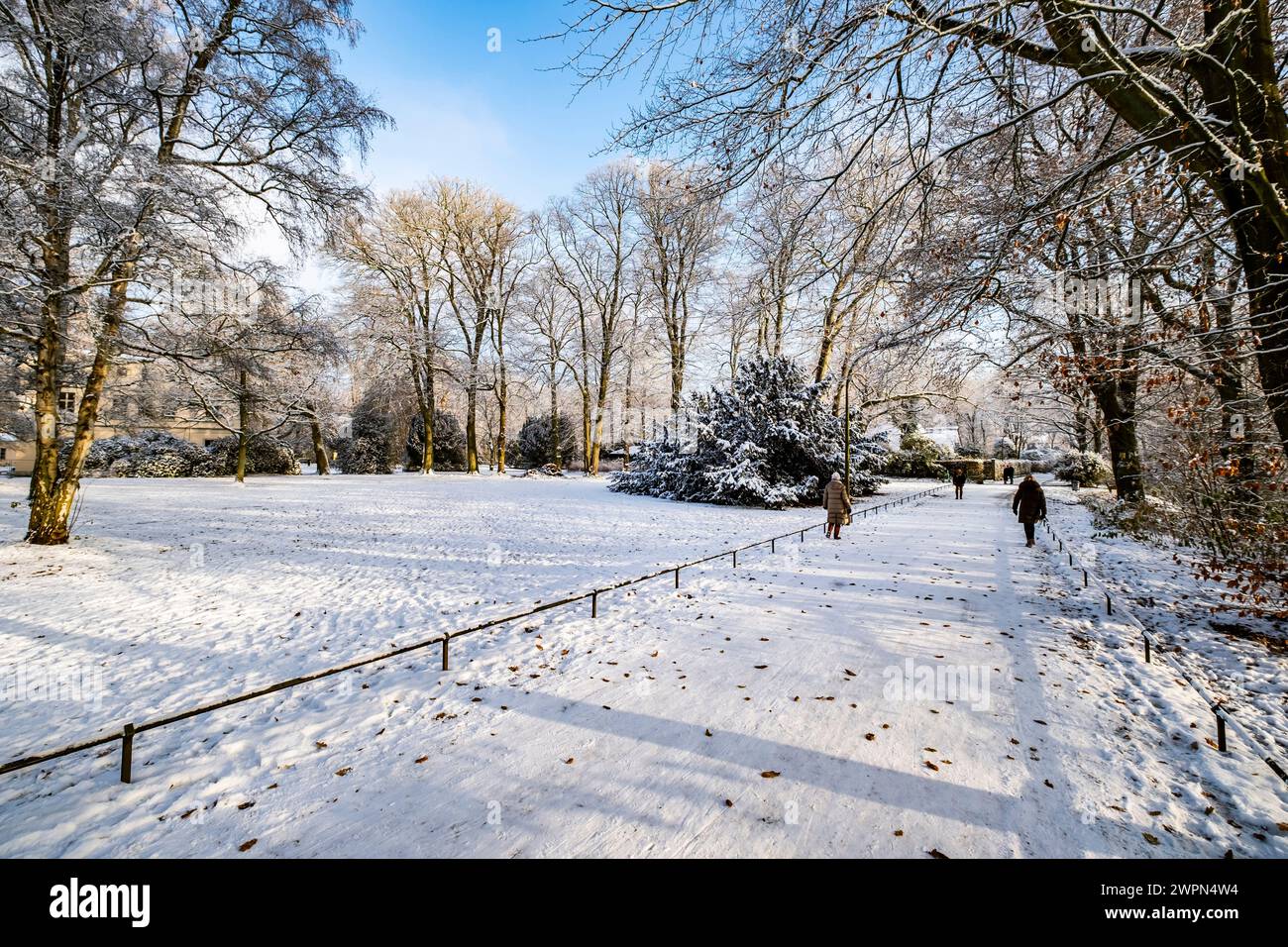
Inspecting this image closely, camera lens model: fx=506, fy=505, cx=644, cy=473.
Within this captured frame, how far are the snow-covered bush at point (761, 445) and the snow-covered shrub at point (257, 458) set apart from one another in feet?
70.2

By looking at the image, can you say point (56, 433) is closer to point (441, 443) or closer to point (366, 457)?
point (366, 457)

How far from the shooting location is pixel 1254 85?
4285 mm

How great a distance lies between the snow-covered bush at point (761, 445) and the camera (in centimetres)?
1820

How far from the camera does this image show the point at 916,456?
3722 cm

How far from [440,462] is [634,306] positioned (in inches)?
652

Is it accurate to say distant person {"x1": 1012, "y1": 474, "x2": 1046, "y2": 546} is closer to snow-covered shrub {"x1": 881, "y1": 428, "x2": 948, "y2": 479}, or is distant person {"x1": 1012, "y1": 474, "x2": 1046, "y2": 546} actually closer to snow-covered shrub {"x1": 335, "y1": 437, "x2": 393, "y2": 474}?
snow-covered shrub {"x1": 881, "y1": 428, "x2": 948, "y2": 479}

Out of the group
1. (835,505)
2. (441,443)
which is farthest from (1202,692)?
(441,443)

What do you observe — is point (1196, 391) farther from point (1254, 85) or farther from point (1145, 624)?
point (1254, 85)

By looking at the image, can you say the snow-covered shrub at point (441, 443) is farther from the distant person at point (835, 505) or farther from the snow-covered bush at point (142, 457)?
the distant person at point (835, 505)

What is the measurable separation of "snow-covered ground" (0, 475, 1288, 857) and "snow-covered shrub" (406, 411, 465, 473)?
25232mm

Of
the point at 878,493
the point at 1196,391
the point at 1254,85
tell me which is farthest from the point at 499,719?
the point at 878,493

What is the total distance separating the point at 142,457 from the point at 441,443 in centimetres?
1426

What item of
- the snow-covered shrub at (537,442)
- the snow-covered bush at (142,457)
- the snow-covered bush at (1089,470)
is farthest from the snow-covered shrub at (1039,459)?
the snow-covered bush at (142,457)

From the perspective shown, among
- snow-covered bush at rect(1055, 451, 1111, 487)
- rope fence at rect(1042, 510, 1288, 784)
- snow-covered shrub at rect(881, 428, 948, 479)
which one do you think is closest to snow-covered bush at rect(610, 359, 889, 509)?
rope fence at rect(1042, 510, 1288, 784)
